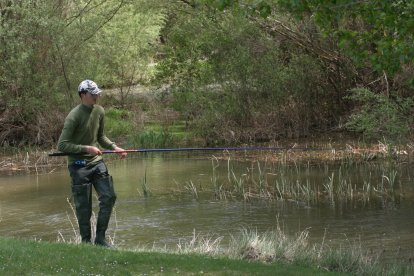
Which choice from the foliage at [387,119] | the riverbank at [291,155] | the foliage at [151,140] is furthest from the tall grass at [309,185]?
the foliage at [151,140]

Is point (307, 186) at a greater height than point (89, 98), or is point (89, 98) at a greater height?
point (89, 98)

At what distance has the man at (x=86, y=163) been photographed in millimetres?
8992

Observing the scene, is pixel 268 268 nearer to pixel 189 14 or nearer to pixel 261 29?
pixel 261 29

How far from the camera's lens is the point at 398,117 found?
769 inches

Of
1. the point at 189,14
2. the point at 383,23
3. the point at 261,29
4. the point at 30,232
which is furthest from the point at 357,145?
the point at 383,23

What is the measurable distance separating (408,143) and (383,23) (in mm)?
10628

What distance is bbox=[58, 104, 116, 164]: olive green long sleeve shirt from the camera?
8.88 meters

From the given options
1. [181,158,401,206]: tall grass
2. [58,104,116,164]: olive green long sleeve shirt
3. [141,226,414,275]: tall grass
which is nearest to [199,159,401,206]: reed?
[181,158,401,206]: tall grass

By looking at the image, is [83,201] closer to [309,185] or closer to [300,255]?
[300,255]

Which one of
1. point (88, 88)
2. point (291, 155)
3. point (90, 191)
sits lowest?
point (90, 191)

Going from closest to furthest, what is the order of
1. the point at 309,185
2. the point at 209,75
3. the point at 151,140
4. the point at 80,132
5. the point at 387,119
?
the point at 80,132 < the point at 309,185 < the point at 387,119 < the point at 151,140 < the point at 209,75

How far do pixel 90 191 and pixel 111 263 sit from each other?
1.57 m

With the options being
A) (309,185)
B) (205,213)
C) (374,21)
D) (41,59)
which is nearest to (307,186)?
(309,185)

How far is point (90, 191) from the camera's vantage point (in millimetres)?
9117
